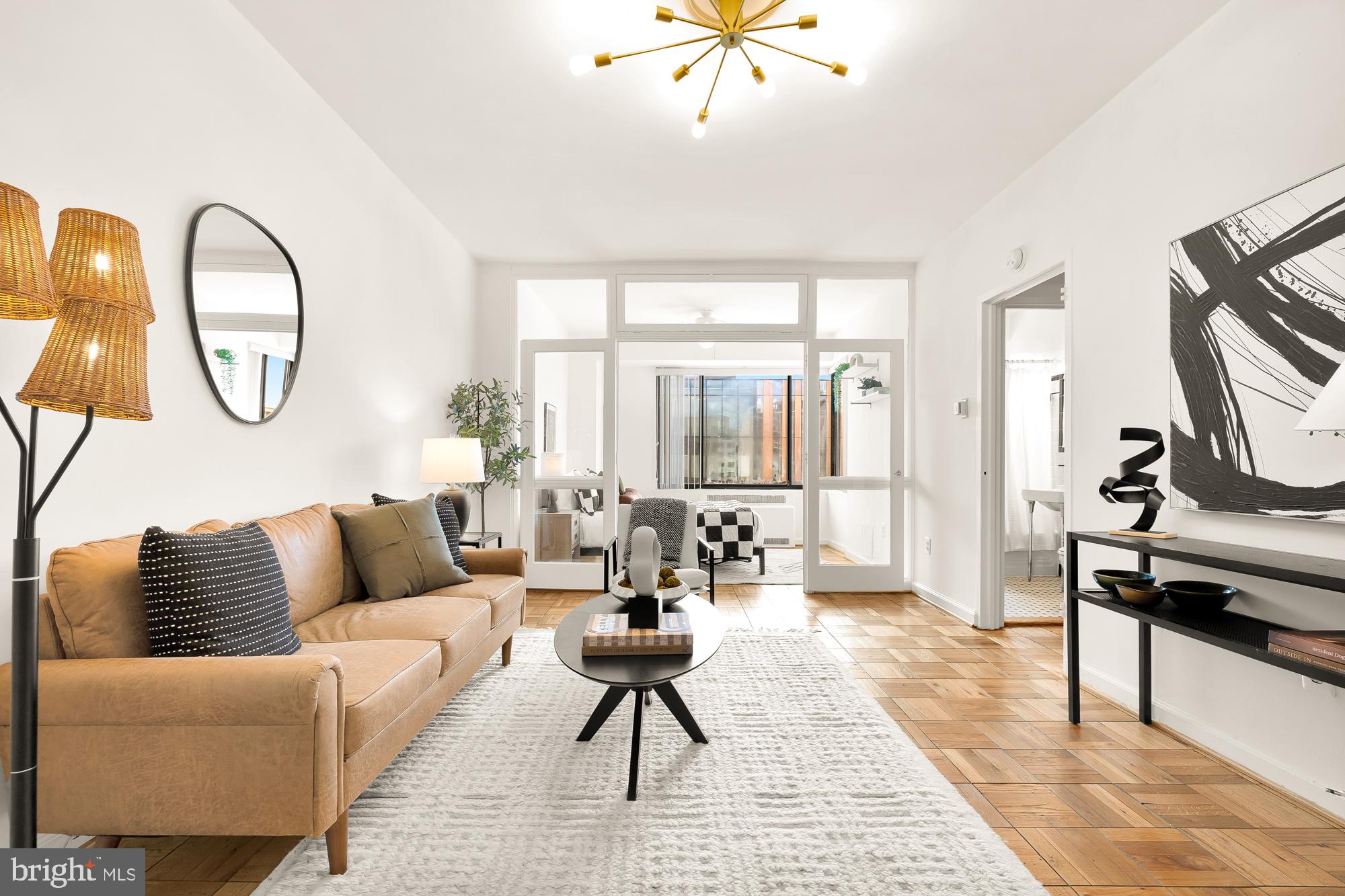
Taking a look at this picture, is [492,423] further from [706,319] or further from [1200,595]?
[1200,595]

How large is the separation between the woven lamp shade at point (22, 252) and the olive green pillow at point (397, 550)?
1.64 m

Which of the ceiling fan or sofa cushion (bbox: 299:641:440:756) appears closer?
sofa cushion (bbox: 299:641:440:756)

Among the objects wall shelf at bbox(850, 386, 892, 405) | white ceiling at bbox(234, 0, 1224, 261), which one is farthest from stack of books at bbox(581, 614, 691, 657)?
wall shelf at bbox(850, 386, 892, 405)

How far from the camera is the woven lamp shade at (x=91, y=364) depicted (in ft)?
4.24

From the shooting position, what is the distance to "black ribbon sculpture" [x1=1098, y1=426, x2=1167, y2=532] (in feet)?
7.99

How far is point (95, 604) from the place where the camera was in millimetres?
1586

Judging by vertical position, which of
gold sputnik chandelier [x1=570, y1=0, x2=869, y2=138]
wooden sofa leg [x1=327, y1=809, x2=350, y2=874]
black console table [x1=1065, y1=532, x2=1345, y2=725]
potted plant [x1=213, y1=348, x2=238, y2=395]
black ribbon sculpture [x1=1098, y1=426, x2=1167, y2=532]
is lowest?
wooden sofa leg [x1=327, y1=809, x2=350, y2=874]

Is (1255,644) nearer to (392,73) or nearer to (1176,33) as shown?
(1176,33)

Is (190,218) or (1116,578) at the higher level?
(190,218)

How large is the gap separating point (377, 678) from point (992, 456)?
3.72 m

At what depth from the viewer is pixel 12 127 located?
5.14 feet

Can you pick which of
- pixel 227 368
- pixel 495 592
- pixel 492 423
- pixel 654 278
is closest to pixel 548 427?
pixel 492 423

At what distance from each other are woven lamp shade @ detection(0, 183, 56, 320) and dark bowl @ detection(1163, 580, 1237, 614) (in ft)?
10.5

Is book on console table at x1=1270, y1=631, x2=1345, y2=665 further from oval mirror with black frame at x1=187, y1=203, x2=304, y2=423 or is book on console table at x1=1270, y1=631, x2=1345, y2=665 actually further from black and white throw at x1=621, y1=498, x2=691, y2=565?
oval mirror with black frame at x1=187, y1=203, x2=304, y2=423
